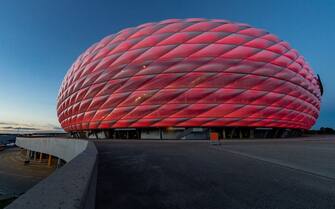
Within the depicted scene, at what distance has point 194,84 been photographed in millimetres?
20594

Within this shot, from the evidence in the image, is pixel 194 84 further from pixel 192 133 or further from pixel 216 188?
pixel 216 188

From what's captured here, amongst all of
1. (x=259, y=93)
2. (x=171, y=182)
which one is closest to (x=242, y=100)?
(x=259, y=93)

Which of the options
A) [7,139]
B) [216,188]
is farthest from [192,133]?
[7,139]

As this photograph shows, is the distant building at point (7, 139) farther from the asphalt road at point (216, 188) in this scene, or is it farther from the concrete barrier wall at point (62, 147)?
the asphalt road at point (216, 188)

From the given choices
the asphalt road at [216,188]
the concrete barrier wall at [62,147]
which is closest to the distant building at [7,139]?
the concrete barrier wall at [62,147]

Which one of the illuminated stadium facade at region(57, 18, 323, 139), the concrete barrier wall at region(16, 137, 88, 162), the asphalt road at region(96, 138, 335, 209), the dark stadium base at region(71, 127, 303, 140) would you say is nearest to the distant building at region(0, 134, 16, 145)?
the concrete barrier wall at region(16, 137, 88, 162)

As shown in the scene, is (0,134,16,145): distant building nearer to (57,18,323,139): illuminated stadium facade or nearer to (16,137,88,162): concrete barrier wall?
(16,137,88,162): concrete barrier wall

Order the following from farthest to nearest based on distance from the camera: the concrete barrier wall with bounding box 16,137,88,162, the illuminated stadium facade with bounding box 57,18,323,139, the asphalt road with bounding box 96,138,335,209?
the illuminated stadium facade with bounding box 57,18,323,139
the concrete barrier wall with bounding box 16,137,88,162
the asphalt road with bounding box 96,138,335,209

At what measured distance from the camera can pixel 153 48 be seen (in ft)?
73.4

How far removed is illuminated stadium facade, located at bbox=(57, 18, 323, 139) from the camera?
67.5ft

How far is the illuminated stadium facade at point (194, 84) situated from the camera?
67.5 ft

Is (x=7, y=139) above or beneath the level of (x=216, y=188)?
beneath

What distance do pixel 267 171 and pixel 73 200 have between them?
4.19 m

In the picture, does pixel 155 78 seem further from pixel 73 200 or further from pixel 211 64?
pixel 73 200
